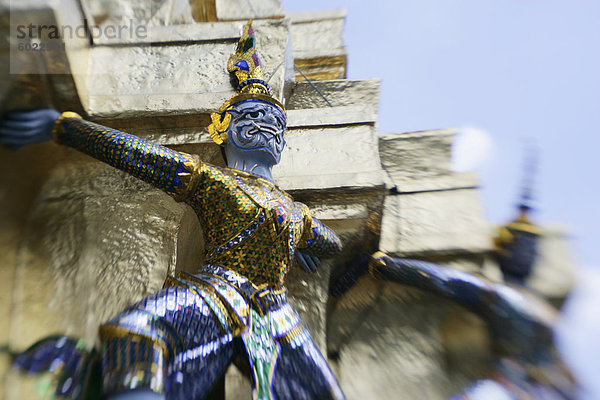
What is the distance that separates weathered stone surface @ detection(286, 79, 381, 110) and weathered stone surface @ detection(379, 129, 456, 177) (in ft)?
1.04

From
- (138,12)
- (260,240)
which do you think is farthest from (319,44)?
(260,240)

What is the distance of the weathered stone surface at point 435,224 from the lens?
2.28 m

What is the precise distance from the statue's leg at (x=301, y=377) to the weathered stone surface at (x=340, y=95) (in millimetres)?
1842

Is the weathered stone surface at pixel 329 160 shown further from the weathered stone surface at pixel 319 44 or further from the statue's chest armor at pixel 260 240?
the weathered stone surface at pixel 319 44

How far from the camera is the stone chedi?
162 cm

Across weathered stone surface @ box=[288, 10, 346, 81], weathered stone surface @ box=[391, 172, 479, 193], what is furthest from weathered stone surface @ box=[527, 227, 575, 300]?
weathered stone surface @ box=[288, 10, 346, 81]

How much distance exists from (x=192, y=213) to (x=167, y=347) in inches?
39.2

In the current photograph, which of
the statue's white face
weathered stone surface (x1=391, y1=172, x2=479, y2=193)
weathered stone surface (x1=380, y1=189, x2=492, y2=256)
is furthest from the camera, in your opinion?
weathered stone surface (x1=391, y1=172, x2=479, y2=193)

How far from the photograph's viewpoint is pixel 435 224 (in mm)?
2375

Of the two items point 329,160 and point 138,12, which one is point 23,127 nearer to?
point 329,160

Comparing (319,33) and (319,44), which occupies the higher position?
(319,33)

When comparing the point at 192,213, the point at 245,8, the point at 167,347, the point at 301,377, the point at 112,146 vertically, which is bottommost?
the point at 301,377

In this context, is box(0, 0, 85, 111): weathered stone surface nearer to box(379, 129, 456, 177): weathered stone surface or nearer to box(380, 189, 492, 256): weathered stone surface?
box(380, 189, 492, 256): weathered stone surface

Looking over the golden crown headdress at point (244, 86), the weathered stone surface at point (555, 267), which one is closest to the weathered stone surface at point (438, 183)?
the weathered stone surface at point (555, 267)
